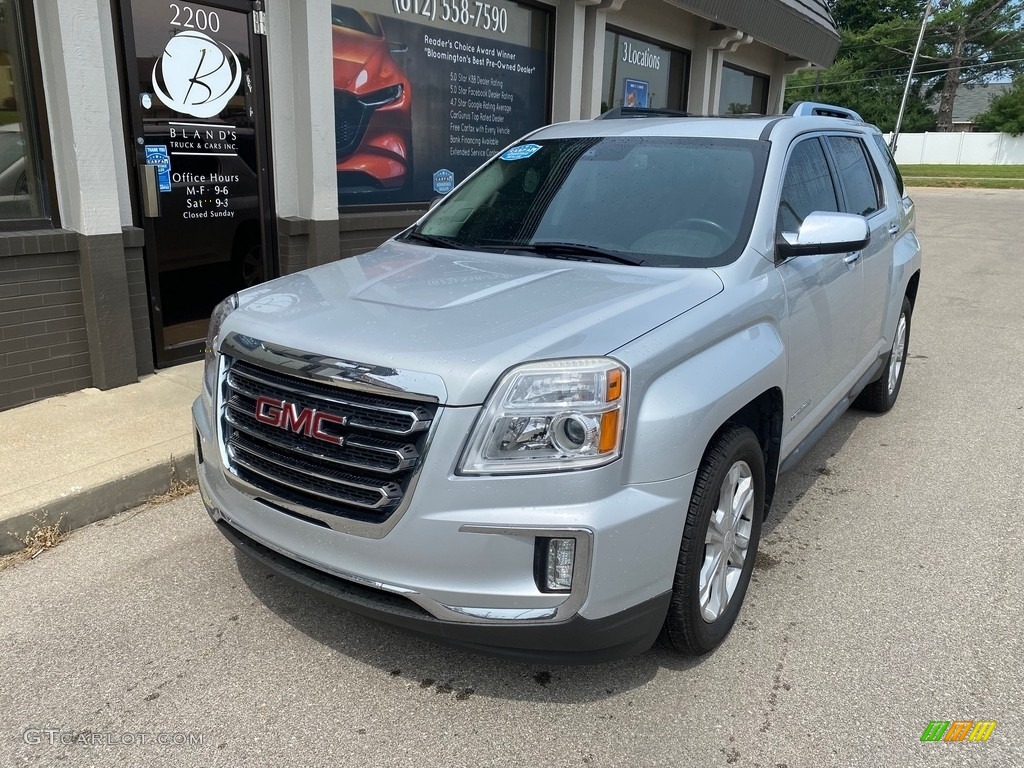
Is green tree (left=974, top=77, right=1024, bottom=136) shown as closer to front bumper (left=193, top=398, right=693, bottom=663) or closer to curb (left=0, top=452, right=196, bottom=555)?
curb (left=0, top=452, right=196, bottom=555)

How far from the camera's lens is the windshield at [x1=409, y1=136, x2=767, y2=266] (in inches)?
133

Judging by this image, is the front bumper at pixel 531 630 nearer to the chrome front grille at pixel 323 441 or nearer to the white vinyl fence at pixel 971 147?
the chrome front grille at pixel 323 441

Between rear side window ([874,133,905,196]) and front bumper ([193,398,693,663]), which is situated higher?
rear side window ([874,133,905,196])

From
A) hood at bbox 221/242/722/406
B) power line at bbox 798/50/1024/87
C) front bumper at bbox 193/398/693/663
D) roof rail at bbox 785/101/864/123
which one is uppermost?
power line at bbox 798/50/1024/87

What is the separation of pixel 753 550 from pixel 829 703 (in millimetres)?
632

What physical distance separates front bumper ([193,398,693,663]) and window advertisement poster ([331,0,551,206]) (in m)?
5.41

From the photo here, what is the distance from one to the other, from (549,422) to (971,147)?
213 feet

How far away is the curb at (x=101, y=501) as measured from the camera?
12.0ft

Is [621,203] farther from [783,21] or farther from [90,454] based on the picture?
[783,21]

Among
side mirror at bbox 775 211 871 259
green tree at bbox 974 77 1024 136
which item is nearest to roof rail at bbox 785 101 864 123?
side mirror at bbox 775 211 871 259

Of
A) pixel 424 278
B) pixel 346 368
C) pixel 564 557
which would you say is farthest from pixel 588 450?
pixel 424 278

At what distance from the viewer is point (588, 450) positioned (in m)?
2.35

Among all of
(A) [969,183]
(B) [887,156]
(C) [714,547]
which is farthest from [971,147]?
(C) [714,547]

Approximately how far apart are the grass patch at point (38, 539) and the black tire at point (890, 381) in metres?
4.81
